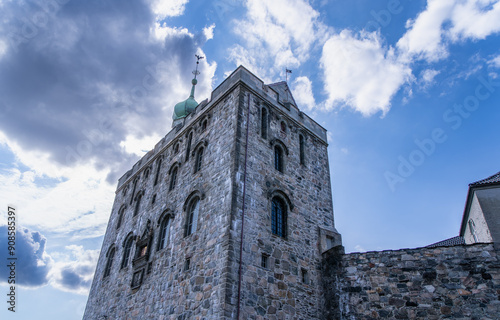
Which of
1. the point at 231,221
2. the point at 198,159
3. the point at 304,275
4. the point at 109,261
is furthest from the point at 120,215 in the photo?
the point at 304,275

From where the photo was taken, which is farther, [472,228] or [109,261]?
[109,261]

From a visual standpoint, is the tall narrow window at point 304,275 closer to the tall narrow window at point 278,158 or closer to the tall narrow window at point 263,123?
the tall narrow window at point 278,158

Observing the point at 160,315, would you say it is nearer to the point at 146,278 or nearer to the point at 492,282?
the point at 146,278

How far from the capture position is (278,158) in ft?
52.3

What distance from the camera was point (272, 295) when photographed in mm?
11742

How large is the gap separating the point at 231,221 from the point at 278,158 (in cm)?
499

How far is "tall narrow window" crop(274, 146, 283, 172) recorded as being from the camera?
51.1 ft

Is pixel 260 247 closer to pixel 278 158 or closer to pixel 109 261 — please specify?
pixel 278 158

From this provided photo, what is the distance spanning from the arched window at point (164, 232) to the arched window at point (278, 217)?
16.1 ft

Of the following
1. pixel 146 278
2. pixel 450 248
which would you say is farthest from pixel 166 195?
pixel 450 248

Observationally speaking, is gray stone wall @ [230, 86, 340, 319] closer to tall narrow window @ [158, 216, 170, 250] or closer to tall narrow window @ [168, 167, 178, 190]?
tall narrow window @ [158, 216, 170, 250]

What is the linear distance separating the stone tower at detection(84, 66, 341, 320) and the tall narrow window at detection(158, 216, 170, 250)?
52mm

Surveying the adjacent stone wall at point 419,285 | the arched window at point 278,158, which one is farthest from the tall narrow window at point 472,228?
the arched window at point 278,158

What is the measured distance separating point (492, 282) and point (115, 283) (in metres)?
16.4
